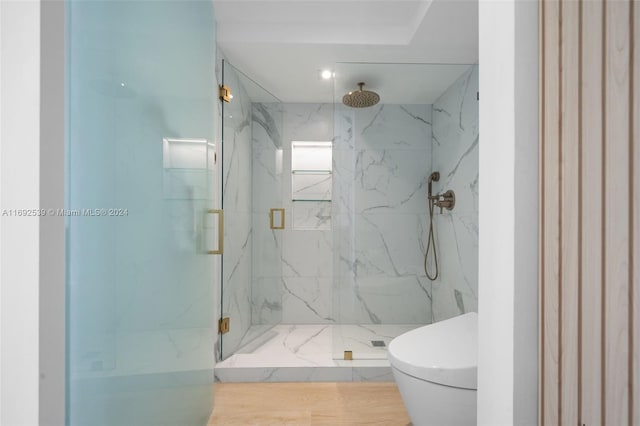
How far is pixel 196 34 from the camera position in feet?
4.79

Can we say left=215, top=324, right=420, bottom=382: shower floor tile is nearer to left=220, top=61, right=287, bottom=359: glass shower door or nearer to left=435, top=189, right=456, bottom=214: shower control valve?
left=220, top=61, right=287, bottom=359: glass shower door

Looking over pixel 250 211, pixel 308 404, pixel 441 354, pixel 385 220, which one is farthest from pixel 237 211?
pixel 441 354

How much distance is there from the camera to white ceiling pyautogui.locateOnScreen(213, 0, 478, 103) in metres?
1.86

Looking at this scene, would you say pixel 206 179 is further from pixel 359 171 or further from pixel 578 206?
pixel 578 206

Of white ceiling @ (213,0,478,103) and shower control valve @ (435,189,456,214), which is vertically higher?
white ceiling @ (213,0,478,103)

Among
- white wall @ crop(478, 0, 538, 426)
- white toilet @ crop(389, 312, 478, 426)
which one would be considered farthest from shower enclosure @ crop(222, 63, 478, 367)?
white wall @ crop(478, 0, 538, 426)

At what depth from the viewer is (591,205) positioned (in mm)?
536

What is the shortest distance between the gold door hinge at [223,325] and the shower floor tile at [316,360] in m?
0.19

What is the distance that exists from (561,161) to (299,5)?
176cm

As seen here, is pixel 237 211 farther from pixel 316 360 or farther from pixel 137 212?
pixel 137 212

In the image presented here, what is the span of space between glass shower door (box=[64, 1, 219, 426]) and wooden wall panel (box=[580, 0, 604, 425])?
0.95 metres
